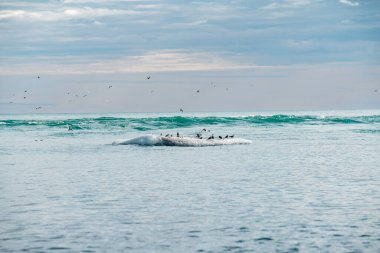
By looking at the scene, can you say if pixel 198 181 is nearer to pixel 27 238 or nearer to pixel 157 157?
pixel 27 238

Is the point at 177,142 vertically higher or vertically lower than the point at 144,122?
lower

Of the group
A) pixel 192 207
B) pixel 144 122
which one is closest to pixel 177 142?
pixel 192 207

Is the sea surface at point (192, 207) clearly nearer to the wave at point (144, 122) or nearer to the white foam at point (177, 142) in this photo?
the white foam at point (177, 142)

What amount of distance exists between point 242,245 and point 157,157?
71.3 feet

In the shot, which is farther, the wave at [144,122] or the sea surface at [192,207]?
the wave at [144,122]

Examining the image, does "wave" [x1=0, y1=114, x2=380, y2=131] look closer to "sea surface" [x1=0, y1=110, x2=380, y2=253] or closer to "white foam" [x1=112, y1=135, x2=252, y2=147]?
"white foam" [x1=112, y1=135, x2=252, y2=147]

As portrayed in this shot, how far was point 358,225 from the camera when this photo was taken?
13.3 metres

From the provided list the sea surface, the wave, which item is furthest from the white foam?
the wave

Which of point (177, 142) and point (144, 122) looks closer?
point (177, 142)

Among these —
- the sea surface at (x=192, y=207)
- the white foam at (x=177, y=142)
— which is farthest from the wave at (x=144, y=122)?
the sea surface at (x=192, y=207)

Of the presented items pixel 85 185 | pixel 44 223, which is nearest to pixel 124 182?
pixel 85 185

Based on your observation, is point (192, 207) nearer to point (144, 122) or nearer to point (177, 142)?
point (177, 142)

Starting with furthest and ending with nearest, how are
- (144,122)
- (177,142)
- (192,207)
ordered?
1. (144,122)
2. (177,142)
3. (192,207)

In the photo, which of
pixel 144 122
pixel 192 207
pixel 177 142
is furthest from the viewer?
pixel 144 122
